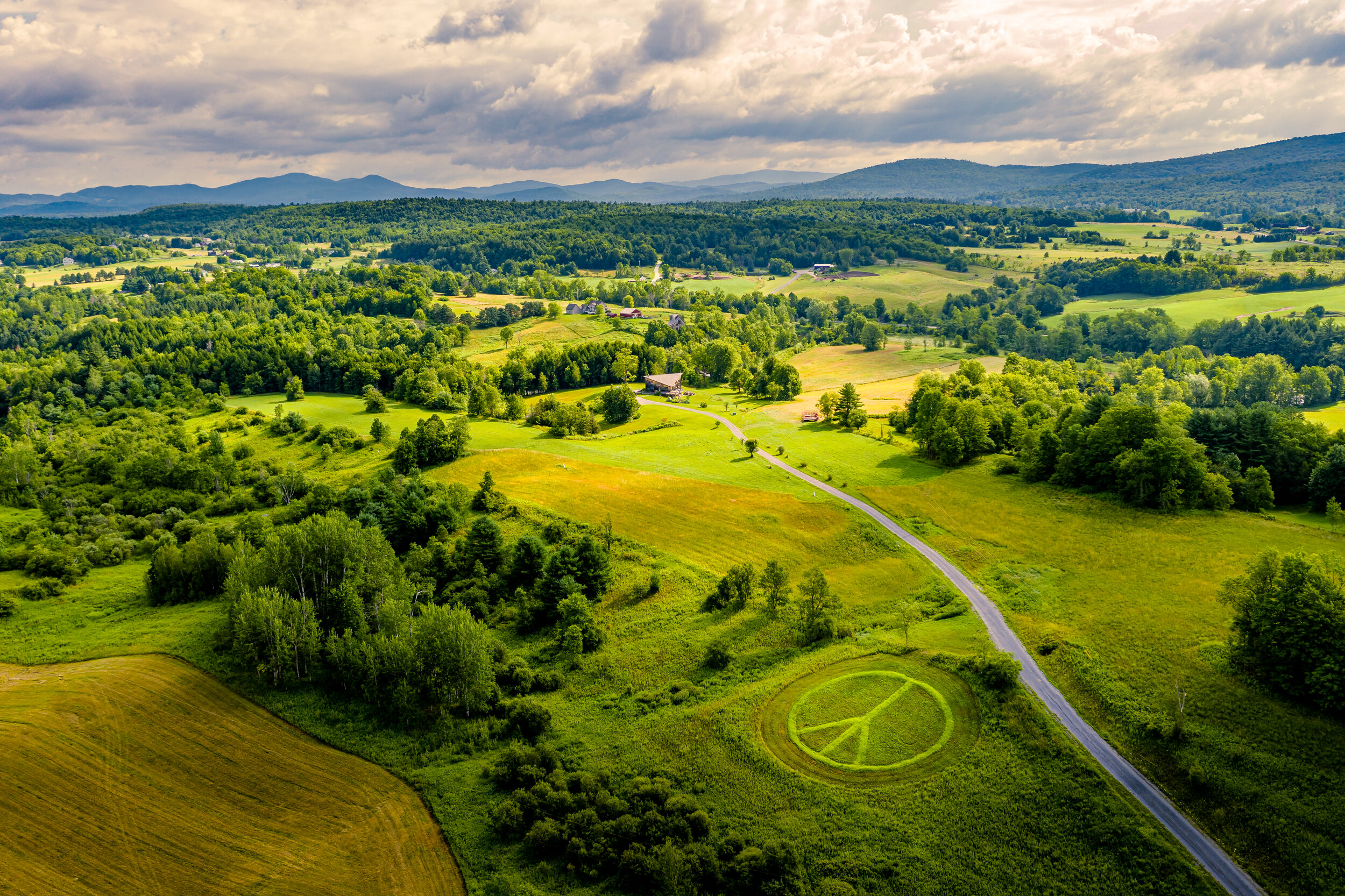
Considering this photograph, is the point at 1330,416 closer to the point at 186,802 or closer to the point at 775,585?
the point at 775,585

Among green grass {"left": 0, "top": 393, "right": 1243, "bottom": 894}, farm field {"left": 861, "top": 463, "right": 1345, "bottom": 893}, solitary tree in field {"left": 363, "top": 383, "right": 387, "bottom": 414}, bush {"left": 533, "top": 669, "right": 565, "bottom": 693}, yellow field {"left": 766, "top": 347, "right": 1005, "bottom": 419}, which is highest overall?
solitary tree in field {"left": 363, "top": 383, "right": 387, "bottom": 414}

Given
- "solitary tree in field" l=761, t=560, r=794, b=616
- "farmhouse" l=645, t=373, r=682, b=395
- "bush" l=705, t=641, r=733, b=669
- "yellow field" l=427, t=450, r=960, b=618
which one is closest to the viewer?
"bush" l=705, t=641, r=733, b=669

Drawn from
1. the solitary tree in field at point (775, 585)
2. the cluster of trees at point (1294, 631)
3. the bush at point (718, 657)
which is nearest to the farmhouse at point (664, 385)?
the solitary tree in field at point (775, 585)

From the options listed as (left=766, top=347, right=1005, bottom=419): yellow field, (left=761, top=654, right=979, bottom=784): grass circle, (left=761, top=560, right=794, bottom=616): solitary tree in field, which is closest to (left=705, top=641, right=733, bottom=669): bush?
(left=761, top=654, right=979, bottom=784): grass circle

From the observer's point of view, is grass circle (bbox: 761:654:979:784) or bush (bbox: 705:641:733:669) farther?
bush (bbox: 705:641:733:669)

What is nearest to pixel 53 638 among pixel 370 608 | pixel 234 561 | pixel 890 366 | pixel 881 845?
pixel 234 561

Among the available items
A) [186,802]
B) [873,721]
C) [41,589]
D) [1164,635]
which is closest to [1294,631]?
[1164,635]

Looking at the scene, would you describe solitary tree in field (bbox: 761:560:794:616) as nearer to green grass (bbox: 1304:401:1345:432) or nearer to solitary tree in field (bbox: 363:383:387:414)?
solitary tree in field (bbox: 363:383:387:414)
